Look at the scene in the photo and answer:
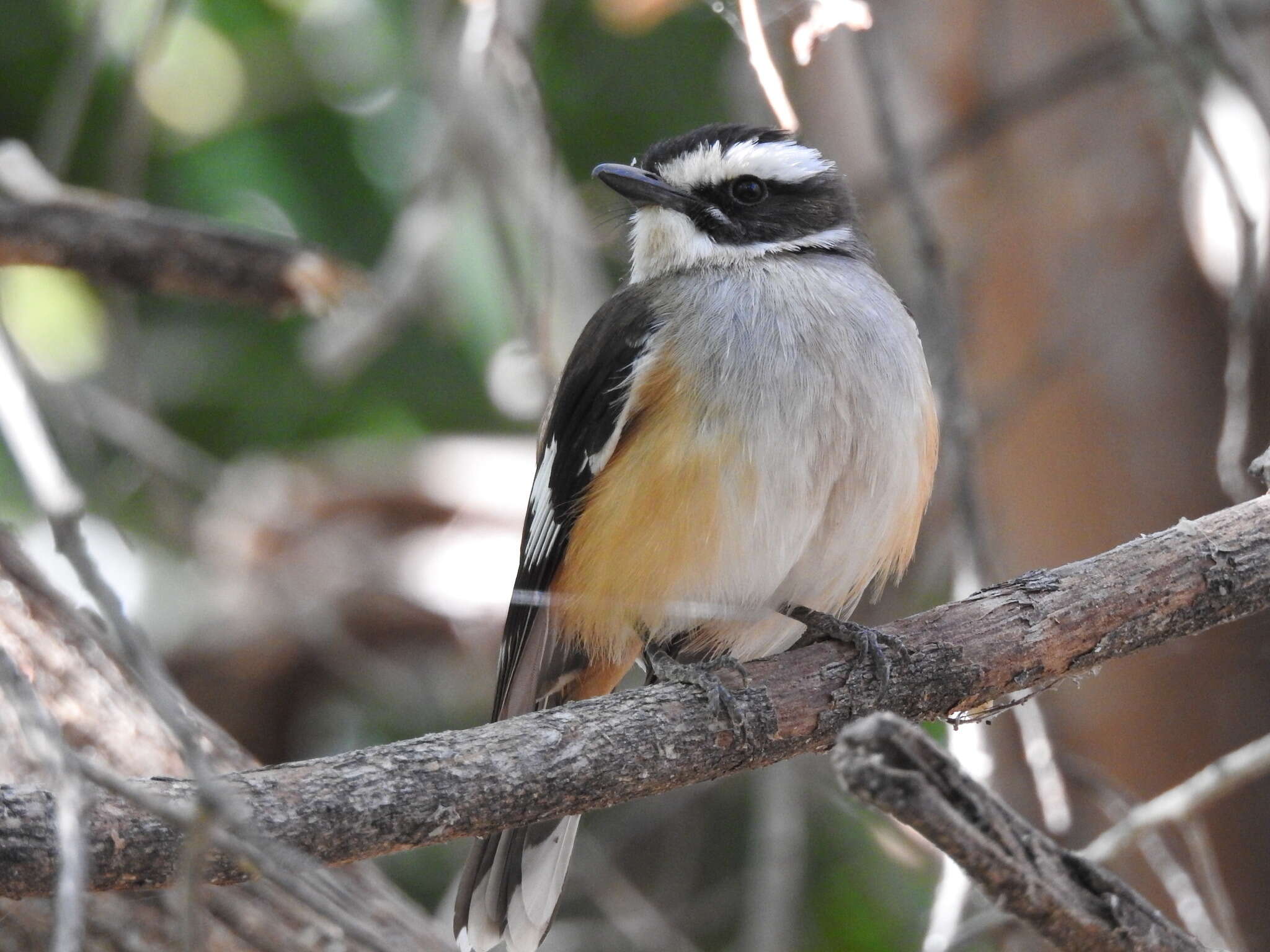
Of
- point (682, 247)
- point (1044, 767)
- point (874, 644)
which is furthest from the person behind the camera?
point (682, 247)

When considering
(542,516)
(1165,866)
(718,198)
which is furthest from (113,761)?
(1165,866)

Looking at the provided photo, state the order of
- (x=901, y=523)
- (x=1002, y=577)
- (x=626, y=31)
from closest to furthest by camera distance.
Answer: (x=901, y=523), (x=1002, y=577), (x=626, y=31)

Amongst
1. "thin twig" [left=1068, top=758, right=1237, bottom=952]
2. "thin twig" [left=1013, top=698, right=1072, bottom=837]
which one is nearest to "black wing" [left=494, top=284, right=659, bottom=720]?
"thin twig" [left=1013, top=698, right=1072, bottom=837]

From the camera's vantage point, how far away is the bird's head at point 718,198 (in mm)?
3859

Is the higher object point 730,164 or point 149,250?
point 149,250

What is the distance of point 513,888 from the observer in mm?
3646

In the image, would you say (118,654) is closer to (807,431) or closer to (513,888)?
(513,888)

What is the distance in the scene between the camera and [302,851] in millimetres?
2256

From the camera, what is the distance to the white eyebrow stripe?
3.87m

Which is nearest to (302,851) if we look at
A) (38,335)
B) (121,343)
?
(121,343)

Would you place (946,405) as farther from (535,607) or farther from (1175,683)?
(1175,683)

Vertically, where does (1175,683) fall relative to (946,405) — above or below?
below

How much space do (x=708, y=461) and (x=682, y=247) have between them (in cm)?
94

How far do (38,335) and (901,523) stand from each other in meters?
4.45
